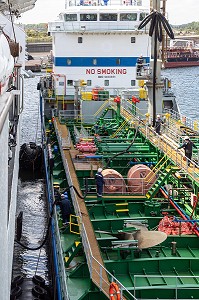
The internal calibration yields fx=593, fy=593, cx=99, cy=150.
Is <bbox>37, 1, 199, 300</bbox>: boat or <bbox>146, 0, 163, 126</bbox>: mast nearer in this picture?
<bbox>37, 1, 199, 300</bbox>: boat

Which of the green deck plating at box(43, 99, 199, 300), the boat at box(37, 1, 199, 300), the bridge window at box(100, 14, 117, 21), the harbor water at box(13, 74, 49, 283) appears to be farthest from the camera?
the bridge window at box(100, 14, 117, 21)

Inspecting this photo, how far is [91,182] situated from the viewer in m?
22.1

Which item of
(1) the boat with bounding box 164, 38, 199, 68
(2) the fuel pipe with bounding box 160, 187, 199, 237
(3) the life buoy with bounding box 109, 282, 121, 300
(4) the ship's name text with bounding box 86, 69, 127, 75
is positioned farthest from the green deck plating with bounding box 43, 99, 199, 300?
(1) the boat with bounding box 164, 38, 199, 68

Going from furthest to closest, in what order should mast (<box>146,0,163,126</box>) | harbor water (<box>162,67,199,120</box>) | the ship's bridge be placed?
harbor water (<box>162,67,199,120</box>)
the ship's bridge
mast (<box>146,0,163,126</box>)

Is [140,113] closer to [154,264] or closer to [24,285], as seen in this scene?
[24,285]

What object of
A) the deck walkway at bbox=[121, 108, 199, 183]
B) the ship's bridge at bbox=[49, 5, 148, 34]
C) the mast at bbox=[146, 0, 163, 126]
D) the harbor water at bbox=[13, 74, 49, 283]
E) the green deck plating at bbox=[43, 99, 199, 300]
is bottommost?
the harbor water at bbox=[13, 74, 49, 283]

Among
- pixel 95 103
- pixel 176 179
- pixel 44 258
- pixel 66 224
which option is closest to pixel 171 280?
pixel 66 224

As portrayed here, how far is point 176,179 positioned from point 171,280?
7369 mm

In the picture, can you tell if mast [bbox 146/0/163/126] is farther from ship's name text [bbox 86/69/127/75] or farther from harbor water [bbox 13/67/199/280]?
ship's name text [bbox 86/69/127/75]

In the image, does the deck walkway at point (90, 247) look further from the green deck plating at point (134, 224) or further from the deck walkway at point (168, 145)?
the deck walkway at point (168, 145)

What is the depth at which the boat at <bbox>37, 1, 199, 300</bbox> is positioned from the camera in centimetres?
1459

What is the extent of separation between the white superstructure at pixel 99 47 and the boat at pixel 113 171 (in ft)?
0.21

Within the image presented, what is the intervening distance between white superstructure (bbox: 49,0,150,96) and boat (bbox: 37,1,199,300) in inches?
2.5

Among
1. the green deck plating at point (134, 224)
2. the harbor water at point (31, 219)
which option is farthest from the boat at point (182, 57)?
the green deck plating at point (134, 224)
